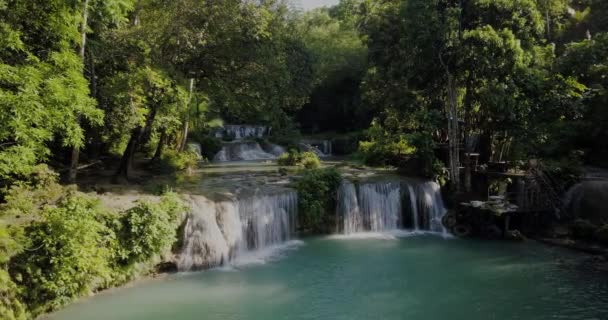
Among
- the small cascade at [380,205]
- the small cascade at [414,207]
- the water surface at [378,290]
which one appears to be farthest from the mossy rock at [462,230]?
the small cascade at [380,205]

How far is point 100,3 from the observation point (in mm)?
13312

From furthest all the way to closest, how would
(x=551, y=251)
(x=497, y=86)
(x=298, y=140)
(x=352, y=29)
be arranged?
(x=352, y=29)
(x=298, y=140)
(x=497, y=86)
(x=551, y=251)

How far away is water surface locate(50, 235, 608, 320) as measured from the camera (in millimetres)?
10805

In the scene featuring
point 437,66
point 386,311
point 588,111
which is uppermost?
point 437,66

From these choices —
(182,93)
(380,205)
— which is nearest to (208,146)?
(380,205)

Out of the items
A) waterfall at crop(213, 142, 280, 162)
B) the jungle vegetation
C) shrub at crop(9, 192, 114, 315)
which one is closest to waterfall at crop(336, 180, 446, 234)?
the jungle vegetation

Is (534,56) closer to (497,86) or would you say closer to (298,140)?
(497,86)

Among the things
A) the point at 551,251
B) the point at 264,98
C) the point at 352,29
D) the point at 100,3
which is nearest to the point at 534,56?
the point at 551,251

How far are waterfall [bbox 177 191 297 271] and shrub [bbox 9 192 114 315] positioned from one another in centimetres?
325

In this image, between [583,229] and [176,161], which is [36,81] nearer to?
[176,161]

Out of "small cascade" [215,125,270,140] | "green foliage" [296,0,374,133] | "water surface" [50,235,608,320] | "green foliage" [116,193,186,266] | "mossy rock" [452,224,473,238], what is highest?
"green foliage" [296,0,374,133]

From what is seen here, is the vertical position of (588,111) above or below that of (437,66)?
below

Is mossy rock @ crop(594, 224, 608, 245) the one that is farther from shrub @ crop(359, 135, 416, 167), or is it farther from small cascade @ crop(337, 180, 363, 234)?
shrub @ crop(359, 135, 416, 167)

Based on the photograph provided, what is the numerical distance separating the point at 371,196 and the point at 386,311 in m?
8.59
